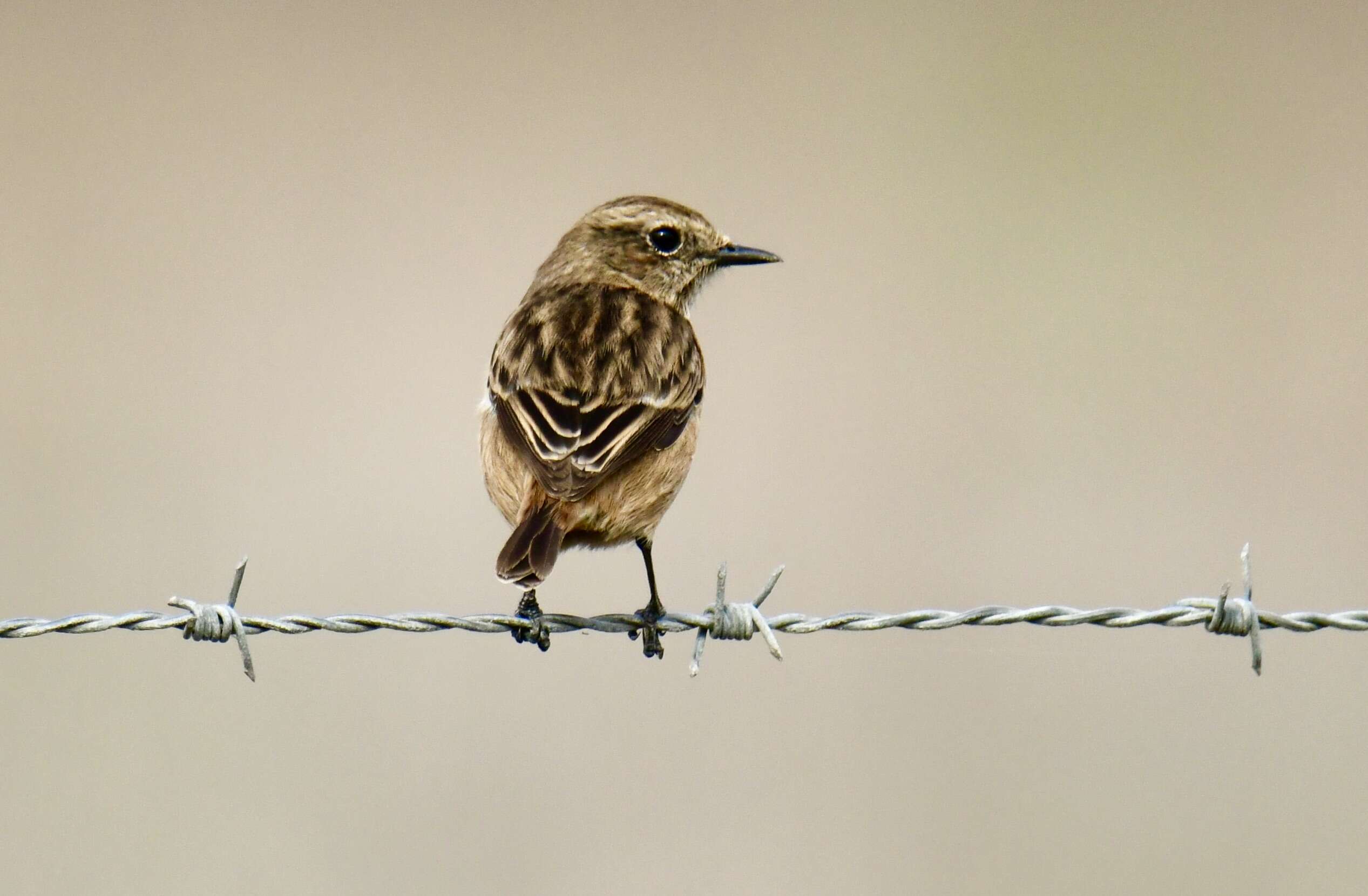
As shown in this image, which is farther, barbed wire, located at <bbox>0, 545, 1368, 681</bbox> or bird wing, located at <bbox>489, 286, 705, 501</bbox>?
bird wing, located at <bbox>489, 286, 705, 501</bbox>

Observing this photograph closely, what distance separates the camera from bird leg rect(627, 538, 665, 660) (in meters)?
4.73

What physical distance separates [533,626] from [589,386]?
3.39ft

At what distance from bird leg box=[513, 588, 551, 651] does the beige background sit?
2.39 meters

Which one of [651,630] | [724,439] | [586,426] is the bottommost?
[651,630]

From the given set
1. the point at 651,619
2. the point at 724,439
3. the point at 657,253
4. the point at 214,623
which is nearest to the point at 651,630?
the point at 651,619

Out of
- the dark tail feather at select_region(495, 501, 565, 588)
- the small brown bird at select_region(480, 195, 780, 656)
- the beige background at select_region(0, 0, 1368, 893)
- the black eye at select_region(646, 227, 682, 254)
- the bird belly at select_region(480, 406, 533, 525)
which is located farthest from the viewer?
the beige background at select_region(0, 0, 1368, 893)

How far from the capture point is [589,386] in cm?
535

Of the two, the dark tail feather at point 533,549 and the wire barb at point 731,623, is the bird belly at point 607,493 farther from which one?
the wire barb at point 731,623

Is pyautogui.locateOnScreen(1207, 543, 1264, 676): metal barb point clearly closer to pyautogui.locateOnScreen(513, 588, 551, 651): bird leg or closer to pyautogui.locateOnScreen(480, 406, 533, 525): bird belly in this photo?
pyautogui.locateOnScreen(513, 588, 551, 651): bird leg

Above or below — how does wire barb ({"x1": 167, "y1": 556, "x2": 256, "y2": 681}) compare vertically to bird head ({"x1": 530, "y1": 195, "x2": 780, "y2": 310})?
below

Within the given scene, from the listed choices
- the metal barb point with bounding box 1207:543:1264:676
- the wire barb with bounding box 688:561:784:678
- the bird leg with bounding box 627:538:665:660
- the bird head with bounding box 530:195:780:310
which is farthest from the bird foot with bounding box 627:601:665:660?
the bird head with bounding box 530:195:780:310

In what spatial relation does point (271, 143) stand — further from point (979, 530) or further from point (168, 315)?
point (979, 530)

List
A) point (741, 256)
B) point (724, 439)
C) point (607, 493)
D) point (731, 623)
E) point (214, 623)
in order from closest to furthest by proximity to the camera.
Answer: point (214, 623) < point (731, 623) < point (607, 493) < point (741, 256) < point (724, 439)

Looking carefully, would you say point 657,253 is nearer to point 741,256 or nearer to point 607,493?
point 741,256
